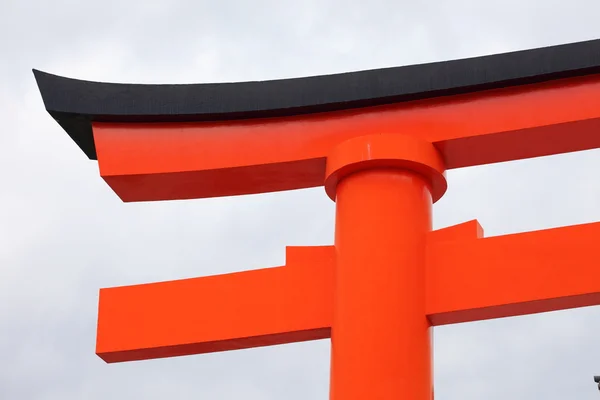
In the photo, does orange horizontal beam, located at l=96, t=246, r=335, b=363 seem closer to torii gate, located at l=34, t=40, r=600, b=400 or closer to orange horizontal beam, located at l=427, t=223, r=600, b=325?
torii gate, located at l=34, t=40, r=600, b=400

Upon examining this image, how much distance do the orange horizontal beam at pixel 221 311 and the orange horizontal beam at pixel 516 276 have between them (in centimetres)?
47

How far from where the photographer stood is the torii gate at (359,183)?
3201 mm

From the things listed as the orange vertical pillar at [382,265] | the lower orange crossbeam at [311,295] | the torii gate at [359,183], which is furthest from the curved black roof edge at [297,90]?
A: the lower orange crossbeam at [311,295]

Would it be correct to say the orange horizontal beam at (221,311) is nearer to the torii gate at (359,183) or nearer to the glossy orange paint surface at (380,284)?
the torii gate at (359,183)

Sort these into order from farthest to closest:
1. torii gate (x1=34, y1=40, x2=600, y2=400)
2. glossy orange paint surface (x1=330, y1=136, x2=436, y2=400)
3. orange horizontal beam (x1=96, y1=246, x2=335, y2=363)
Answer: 1. orange horizontal beam (x1=96, y1=246, x2=335, y2=363)
2. torii gate (x1=34, y1=40, x2=600, y2=400)
3. glossy orange paint surface (x1=330, y1=136, x2=436, y2=400)

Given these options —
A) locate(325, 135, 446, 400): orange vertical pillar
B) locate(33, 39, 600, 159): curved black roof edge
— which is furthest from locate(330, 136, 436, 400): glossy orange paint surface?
locate(33, 39, 600, 159): curved black roof edge

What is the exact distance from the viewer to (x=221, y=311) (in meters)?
3.54

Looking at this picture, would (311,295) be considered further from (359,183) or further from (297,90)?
(297,90)

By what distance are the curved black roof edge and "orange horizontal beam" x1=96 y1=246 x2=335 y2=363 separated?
0.66 m

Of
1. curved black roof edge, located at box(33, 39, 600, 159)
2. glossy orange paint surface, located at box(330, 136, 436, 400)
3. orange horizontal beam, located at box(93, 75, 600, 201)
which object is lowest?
glossy orange paint surface, located at box(330, 136, 436, 400)

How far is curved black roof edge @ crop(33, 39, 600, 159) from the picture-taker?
3.54 metres

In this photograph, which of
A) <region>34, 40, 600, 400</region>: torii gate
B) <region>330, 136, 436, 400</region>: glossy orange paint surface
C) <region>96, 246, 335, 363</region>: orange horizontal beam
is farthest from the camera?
<region>96, 246, 335, 363</region>: orange horizontal beam

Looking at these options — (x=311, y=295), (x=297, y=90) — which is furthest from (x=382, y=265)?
(x=297, y=90)

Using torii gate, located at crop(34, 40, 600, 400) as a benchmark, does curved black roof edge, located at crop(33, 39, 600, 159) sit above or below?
above
